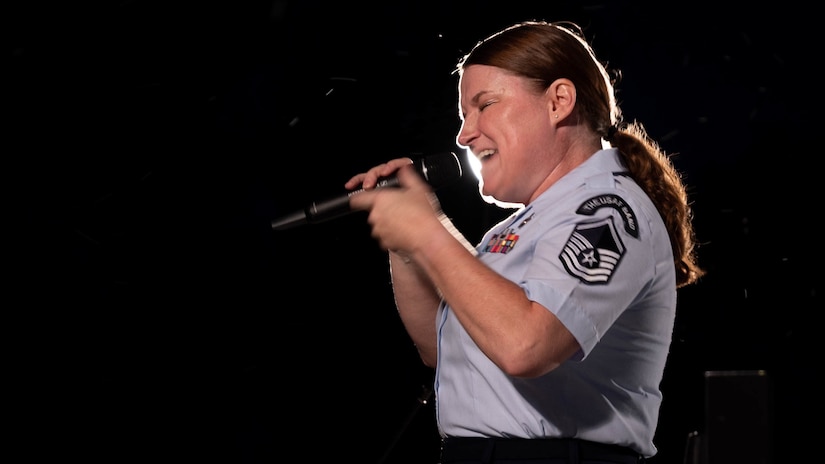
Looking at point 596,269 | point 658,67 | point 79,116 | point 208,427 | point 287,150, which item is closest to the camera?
point 596,269

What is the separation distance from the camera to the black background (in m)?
1.86

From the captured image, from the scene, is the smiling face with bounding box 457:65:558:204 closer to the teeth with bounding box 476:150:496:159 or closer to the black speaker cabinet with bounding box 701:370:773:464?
the teeth with bounding box 476:150:496:159

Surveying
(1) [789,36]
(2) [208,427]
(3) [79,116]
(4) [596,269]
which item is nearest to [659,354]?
(4) [596,269]

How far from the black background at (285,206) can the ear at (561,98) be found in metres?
1.04

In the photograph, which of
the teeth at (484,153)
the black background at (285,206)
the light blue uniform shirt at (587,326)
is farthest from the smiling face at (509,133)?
the black background at (285,206)

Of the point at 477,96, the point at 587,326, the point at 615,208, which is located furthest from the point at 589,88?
the point at 587,326

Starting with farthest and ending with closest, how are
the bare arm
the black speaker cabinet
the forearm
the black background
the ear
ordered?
the black background, the forearm, the ear, the black speaker cabinet, the bare arm

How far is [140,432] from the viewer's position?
196 centimetres

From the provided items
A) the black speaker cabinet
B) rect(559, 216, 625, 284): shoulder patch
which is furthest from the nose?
the black speaker cabinet

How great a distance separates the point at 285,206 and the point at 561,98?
1223 millimetres

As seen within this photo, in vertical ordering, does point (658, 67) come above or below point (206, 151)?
below

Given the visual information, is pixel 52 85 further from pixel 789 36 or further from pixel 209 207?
pixel 789 36

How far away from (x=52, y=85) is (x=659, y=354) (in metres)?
1.51

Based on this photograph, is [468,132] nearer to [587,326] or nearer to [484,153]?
[484,153]
